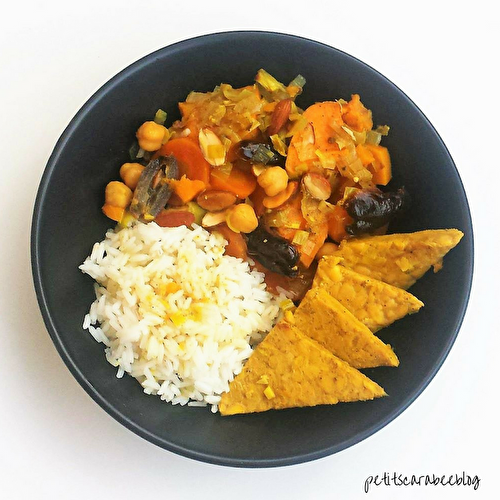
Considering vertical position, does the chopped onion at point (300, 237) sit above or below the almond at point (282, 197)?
below

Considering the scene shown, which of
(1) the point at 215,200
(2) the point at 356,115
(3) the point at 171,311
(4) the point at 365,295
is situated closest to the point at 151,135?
(1) the point at 215,200

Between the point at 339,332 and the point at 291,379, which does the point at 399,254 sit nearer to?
the point at 339,332

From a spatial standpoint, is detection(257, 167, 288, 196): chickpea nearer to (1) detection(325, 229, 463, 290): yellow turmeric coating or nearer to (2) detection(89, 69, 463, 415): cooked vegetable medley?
(2) detection(89, 69, 463, 415): cooked vegetable medley

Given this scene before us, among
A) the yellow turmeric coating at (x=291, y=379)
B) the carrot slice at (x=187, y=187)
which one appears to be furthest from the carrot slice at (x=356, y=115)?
the yellow turmeric coating at (x=291, y=379)

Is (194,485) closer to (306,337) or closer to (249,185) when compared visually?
(306,337)

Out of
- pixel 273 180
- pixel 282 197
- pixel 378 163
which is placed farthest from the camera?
pixel 378 163

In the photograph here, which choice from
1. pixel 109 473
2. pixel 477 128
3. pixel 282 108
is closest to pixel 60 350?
pixel 109 473

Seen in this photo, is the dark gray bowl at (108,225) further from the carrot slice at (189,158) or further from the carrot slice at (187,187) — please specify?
the carrot slice at (187,187)
